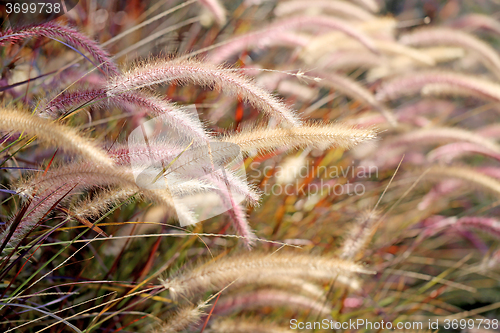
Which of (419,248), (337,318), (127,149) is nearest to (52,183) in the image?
(127,149)

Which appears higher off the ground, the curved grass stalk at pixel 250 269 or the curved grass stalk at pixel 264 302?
the curved grass stalk at pixel 250 269

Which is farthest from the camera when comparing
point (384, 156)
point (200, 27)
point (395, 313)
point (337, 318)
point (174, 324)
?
point (200, 27)

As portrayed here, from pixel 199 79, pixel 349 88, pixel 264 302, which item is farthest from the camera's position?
pixel 349 88

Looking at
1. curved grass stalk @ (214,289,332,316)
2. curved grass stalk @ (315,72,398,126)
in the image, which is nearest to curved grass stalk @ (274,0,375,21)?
curved grass stalk @ (315,72,398,126)

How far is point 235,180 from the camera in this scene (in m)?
1.02

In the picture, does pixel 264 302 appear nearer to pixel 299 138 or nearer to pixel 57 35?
pixel 299 138

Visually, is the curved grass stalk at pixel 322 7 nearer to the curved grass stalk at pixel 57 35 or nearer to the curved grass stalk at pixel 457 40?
the curved grass stalk at pixel 457 40

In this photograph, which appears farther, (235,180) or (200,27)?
(200,27)

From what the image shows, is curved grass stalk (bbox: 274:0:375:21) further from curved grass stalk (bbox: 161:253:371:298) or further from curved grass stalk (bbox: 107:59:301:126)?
curved grass stalk (bbox: 161:253:371:298)

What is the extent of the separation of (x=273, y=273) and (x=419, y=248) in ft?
5.57

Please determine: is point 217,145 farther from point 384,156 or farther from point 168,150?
point 384,156

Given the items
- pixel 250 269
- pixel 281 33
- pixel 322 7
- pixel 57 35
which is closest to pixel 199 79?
pixel 57 35

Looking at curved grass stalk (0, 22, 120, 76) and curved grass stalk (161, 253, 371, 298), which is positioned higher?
curved grass stalk (0, 22, 120, 76)

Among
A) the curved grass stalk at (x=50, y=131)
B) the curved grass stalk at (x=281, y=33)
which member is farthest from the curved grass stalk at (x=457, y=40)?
the curved grass stalk at (x=50, y=131)
